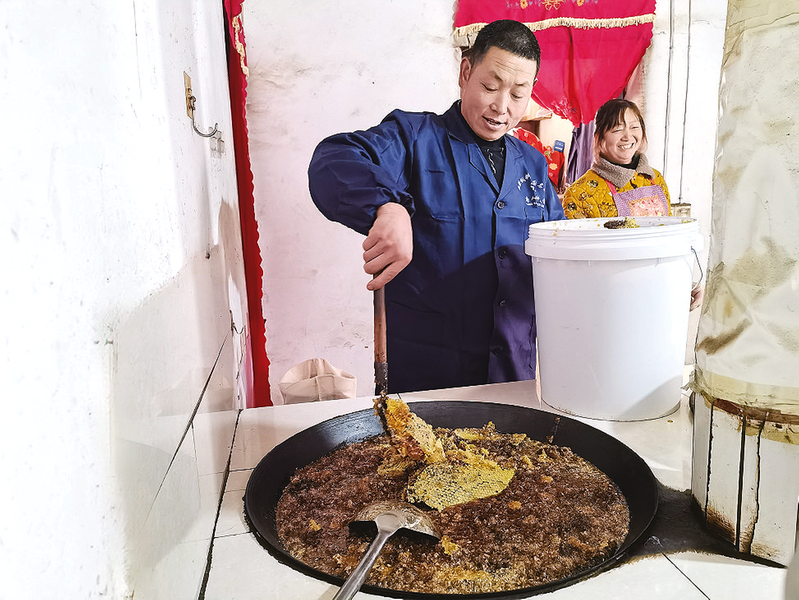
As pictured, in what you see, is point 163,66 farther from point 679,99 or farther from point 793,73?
point 679,99

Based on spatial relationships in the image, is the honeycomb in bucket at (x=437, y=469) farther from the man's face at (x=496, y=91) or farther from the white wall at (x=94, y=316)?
the man's face at (x=496, y=91)

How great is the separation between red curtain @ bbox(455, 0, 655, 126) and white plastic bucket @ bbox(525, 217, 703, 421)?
2505mm

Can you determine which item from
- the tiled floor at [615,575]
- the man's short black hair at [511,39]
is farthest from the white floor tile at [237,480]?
the man's short black hair at [511,39]

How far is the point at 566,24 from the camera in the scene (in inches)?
126

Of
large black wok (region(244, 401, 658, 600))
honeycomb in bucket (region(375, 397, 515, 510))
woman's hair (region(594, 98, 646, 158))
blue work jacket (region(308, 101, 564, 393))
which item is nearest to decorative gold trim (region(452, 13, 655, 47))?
woman's hair (region(594, 98, 646, 158))

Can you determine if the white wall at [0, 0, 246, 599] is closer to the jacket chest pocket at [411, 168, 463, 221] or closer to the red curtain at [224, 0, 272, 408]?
the jacket chest pocket at [411, 168, 463, 221]

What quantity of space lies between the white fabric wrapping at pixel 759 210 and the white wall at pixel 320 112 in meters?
2.55

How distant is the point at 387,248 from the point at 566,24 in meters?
2.78

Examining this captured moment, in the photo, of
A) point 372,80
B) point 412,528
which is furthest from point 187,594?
point 372,80

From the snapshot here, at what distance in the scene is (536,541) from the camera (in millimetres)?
642

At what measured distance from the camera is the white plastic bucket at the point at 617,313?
954 mm

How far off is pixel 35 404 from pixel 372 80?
305 centimetres

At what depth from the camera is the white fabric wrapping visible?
21.5 inches

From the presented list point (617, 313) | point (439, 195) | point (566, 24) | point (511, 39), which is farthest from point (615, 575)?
point (566, 24)
